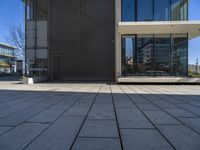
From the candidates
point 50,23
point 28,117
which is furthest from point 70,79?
point 28,117

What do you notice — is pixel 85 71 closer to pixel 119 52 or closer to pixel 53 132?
pixel 119 52

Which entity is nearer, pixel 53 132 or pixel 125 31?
pixel 53 132

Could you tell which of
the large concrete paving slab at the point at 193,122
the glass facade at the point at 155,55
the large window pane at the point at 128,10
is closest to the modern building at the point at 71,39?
the large window pane at the point at 128,10

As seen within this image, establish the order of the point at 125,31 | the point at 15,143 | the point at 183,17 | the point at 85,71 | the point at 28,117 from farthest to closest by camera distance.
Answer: the point at 85,71
the point at 183,17
the point at 125,31
the point at 28,117
the point at 15,143

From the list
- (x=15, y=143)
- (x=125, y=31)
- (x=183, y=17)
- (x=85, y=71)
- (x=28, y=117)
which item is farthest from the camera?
(x=85, y=71)

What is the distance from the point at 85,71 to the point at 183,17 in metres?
10.3

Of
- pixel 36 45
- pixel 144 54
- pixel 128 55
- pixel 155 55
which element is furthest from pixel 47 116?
pixel 36 45

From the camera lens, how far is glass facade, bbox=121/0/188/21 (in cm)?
1991

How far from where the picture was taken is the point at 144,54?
63.1 ft

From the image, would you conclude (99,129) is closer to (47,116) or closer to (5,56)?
(47,116)

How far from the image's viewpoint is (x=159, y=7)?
66.4 feet

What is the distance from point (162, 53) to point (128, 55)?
274 cm

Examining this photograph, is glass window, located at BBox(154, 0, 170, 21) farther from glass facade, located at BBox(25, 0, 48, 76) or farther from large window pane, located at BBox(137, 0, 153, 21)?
glass facade, located at BBox(25, 0, 48, 76)

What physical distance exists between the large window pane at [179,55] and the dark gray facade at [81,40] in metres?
6.48
